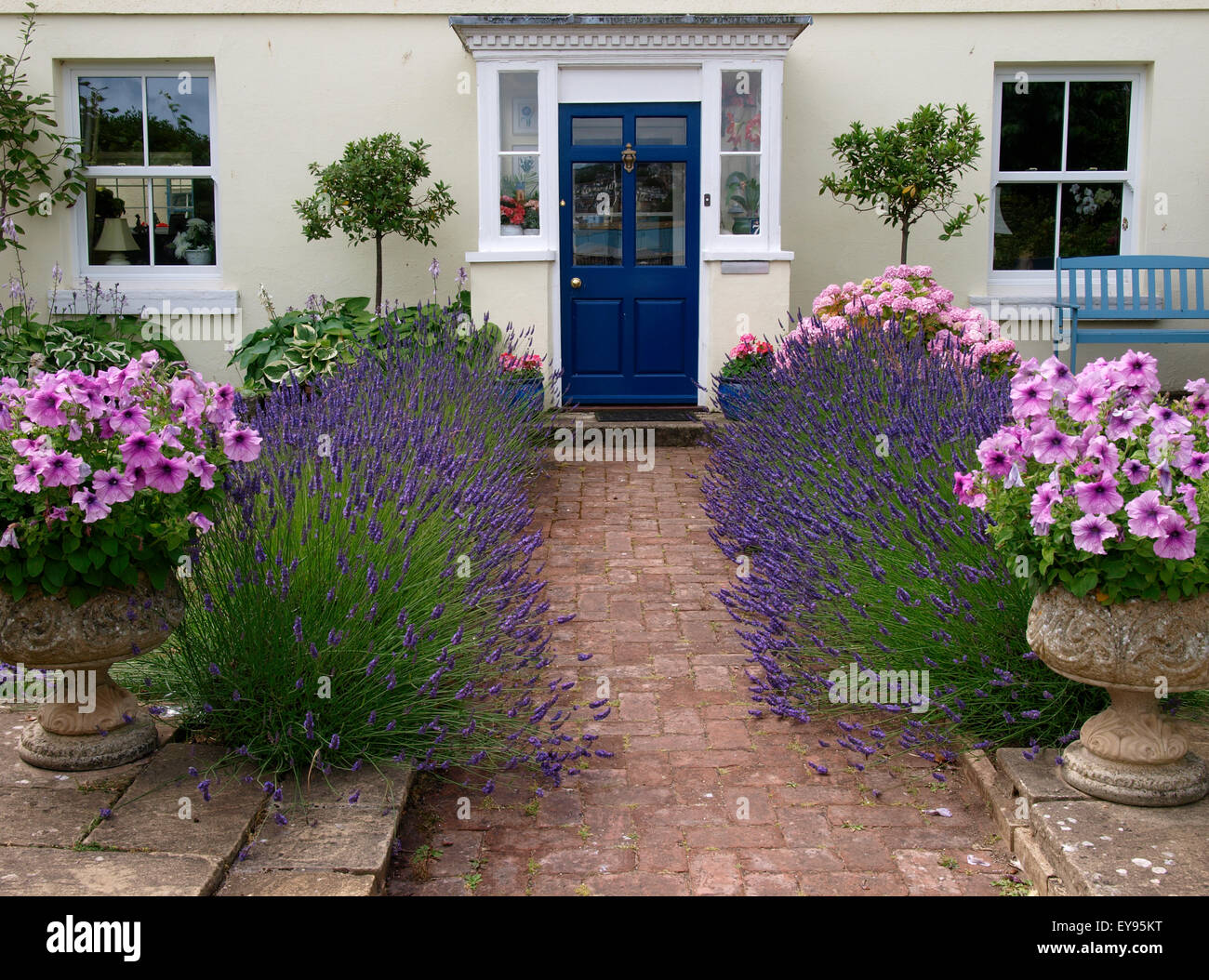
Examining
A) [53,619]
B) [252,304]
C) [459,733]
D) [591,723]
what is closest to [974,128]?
[252,304]

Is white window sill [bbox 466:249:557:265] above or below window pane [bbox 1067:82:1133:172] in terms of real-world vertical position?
below

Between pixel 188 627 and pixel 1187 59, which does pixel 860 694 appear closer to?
pixel 188 627

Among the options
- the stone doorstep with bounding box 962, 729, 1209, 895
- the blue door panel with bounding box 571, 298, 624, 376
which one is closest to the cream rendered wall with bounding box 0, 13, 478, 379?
the blue door panel with bounding box 571, 298, 624, 376

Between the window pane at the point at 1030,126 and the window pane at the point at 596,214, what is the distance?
3.40m

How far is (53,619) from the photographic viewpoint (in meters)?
3.47

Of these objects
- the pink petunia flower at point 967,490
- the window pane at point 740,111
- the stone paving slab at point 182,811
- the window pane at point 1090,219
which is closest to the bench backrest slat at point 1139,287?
the window pane at point 1090,219

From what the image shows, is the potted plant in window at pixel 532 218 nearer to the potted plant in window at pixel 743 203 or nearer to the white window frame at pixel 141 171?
the potted plant in window at pixel 743 203

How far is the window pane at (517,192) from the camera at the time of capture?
31.8ft

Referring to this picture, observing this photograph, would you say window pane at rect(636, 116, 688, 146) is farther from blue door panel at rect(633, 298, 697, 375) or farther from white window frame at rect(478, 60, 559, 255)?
blue door panel at rect(633, 298, 697, 375)

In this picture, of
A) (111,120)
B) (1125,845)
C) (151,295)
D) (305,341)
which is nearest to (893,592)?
(1125,845)

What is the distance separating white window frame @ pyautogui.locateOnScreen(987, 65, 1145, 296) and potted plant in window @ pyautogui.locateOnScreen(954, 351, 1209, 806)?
288 inches

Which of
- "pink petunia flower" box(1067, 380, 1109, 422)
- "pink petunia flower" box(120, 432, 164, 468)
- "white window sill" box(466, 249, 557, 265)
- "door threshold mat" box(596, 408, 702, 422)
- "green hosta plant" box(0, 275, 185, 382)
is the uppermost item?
"white window sill" box(466, 249, 557, 265)

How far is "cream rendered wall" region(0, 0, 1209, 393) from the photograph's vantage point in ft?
33.1

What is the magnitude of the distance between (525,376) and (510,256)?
117 cm
